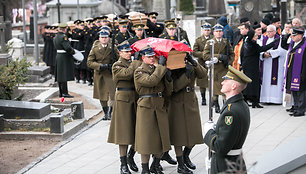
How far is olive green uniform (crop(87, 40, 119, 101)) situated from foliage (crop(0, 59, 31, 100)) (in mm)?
1565

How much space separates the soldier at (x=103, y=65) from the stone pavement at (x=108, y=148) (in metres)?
0.57

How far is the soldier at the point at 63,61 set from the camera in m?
14.8

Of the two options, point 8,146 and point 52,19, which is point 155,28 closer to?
point 8,146

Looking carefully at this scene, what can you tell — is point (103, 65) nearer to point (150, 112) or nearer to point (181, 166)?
point (181, 166)

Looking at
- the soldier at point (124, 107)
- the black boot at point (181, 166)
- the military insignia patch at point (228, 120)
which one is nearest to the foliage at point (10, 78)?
the soldier at point (124, 107)

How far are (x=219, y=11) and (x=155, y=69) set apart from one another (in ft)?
62.8

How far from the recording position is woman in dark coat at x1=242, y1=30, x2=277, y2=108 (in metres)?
13.6

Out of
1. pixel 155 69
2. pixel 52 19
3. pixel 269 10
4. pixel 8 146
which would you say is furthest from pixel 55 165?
pixel 52 19

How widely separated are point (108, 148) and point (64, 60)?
16.6 feet

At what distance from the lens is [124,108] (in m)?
8.71

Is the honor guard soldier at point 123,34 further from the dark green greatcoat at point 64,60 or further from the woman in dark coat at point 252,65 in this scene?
the woman in dark coat at point 252,65

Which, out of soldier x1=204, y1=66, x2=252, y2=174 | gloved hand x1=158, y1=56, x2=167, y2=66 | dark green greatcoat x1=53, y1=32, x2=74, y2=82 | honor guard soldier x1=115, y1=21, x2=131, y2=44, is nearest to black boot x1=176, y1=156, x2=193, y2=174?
gloved hand x1=158, y1=56, x2=167, y2=66

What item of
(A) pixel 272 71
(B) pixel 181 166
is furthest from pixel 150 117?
(A) pixel 272 71

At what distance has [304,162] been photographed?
575 centimetres
